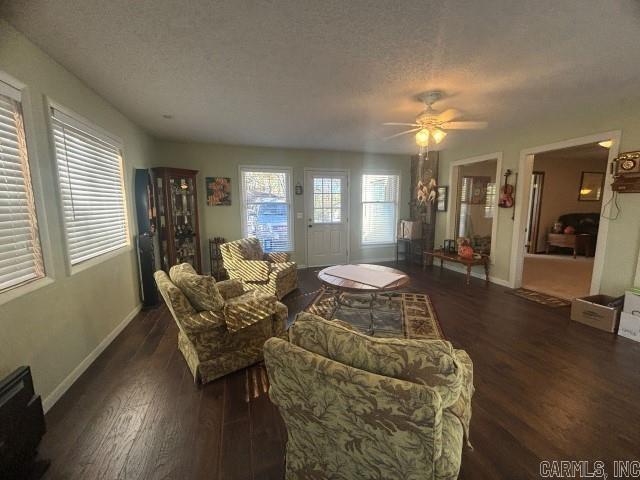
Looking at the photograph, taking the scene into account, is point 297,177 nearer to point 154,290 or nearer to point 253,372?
point 154,290

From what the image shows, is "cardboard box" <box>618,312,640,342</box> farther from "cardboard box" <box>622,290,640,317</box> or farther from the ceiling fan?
the ceiling fan

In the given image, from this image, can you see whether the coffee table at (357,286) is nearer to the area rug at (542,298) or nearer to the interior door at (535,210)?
the area rug at (542,298)

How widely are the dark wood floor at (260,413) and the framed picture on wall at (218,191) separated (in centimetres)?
268

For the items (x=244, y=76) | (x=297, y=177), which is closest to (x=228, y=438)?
(x=244, y=76)

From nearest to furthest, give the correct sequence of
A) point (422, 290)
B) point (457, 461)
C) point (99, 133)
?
point (457, 461) < point (99, 133) < point (422, 290)

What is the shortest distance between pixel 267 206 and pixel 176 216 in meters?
1.59

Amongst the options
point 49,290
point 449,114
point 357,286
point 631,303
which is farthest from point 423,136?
point 49,290

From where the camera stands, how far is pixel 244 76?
2277mm

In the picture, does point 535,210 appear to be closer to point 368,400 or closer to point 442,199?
point 442,199

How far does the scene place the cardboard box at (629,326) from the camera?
8.63ft

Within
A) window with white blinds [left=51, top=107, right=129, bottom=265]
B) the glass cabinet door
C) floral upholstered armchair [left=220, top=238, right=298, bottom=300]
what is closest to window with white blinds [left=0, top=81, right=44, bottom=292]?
A: window with white blinds [left=51, top=107, right=129, bottom=265]

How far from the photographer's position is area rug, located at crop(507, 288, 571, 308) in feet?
11.7

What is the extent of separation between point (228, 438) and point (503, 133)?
5.10 meters

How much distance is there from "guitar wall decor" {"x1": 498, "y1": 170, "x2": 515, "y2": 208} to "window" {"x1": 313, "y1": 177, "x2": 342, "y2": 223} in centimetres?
283
